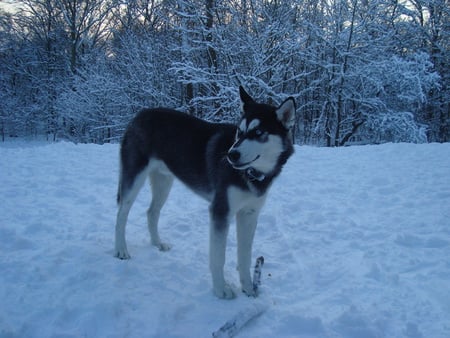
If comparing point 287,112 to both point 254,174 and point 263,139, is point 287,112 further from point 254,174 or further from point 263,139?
point 254,174

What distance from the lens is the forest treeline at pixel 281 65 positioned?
1355 cm

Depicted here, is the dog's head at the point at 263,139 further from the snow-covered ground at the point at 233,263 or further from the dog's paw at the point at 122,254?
the dog's paw at the point at 122,254

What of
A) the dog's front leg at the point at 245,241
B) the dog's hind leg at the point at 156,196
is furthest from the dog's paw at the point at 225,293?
the dog's hind leg at the point at 156,196

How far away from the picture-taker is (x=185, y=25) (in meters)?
14.0

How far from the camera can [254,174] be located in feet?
8.90

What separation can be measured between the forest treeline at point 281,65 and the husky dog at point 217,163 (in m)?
9.60

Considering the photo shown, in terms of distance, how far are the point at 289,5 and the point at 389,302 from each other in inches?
535

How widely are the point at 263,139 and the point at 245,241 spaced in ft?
3.07

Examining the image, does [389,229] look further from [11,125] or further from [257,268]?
[11,125]

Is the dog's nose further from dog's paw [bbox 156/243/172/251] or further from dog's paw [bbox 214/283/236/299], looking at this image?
dog's paw [bbox 156/243/172/251]

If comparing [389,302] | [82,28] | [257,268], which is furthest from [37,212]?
[82,28]

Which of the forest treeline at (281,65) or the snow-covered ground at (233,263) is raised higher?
the forest treeline at (281,65)

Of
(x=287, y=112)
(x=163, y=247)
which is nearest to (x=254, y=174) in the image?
(x=287, y=112)

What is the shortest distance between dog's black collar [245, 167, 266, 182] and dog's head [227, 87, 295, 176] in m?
0.01
